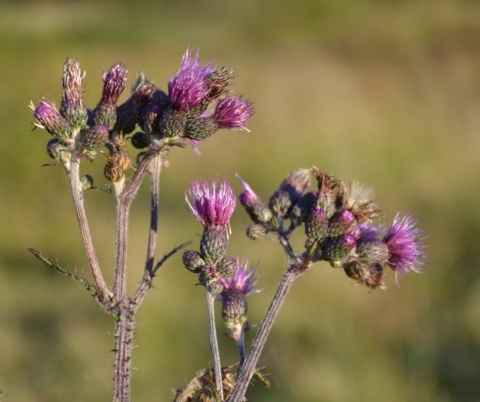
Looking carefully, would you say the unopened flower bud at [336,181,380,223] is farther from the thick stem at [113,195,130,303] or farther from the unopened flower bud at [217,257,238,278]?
the thick stem at [113,195,130,303]

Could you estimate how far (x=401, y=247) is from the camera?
1.91m

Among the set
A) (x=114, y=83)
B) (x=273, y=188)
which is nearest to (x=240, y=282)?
(x=114, y=83)

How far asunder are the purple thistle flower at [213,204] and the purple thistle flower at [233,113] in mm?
129

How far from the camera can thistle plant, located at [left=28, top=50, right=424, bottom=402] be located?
1658 millimetres

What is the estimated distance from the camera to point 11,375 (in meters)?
5.07

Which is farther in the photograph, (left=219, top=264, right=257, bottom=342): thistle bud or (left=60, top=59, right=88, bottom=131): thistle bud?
(left=219, top=264, right=257, bottom=342): thistle bud

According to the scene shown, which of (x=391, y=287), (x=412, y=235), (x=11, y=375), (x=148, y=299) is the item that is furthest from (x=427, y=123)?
(x=412, y=235)

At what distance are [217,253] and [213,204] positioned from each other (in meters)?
0.13

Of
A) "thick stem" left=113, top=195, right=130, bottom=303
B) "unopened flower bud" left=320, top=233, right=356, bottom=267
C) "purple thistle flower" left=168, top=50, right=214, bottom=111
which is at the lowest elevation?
"thick stem" left=113, top=195, right=130, bottom=303

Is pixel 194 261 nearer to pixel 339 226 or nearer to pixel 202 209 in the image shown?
pixel 202 209

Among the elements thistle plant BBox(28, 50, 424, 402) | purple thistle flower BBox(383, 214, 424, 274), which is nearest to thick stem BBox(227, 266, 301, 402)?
thistle plant BBox(28, 50, 424, 402)

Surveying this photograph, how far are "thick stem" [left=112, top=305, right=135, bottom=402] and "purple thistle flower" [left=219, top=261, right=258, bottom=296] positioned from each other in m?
0.32

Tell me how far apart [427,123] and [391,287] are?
5.14 meters

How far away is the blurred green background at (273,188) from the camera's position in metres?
5.46
